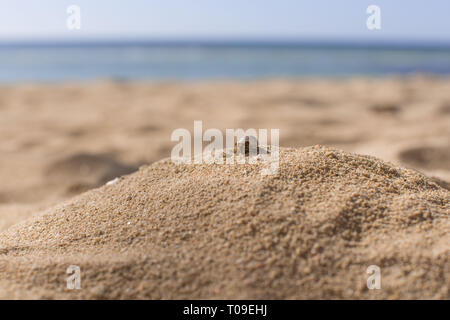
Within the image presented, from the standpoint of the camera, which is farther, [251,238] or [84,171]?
[84,171]

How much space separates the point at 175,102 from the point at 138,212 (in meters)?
4.56

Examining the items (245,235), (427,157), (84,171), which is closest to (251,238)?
(245,235)

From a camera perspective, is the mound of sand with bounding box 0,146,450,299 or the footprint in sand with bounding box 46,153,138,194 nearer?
the mound of sand with bounding box 0,146,450,299

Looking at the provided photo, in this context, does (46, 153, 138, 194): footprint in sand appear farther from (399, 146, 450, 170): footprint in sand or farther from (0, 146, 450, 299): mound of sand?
(399, 146, 450, 170): footprint in sand

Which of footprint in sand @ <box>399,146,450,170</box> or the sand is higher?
footprint in sand @ <box>399,146,450,170</box>

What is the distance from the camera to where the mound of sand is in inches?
41.3

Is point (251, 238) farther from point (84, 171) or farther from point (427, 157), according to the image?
point (427, 157)

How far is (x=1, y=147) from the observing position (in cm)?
368

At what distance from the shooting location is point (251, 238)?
1.14 m

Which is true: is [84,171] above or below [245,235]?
above

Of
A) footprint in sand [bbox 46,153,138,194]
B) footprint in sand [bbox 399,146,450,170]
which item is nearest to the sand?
footprint in sand [bbox 46,153,138,194]

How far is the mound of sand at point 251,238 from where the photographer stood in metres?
1.05

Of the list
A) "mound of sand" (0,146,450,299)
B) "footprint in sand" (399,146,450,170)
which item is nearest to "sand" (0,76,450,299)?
"mound of sand" (0,146,450,299)

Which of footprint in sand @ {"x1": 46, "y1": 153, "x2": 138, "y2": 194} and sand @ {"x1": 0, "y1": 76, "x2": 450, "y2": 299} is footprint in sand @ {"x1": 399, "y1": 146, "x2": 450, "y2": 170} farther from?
footprint in sand @ {"x1": 46, "y1": 153, "x2": 138, "y2": 194}
